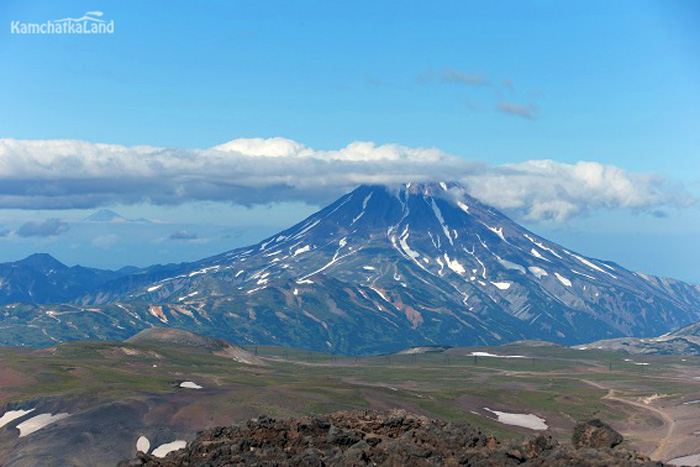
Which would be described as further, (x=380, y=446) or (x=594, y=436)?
(x=594, y=436)

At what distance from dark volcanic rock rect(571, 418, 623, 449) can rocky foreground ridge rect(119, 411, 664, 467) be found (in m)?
0.08

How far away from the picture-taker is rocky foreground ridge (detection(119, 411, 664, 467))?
64.7m

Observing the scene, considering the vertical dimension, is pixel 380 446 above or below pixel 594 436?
above

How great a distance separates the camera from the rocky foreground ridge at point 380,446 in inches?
2547

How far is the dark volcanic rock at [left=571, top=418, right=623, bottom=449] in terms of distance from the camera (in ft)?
239

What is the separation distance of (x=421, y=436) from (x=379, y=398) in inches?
4792

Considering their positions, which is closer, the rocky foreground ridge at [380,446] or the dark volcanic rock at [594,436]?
the rocky foreground ridge at [380,446]

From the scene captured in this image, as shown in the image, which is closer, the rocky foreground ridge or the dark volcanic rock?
the rocky foreground ridge

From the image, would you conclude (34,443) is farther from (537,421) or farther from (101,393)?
(537,421)

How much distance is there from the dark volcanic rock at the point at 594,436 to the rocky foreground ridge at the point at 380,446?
0.08m

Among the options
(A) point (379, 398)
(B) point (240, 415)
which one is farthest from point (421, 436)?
(A) point (379, 398)

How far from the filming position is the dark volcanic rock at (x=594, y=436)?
72.8m

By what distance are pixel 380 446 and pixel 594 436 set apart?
17.5 metres

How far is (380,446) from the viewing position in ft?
231
